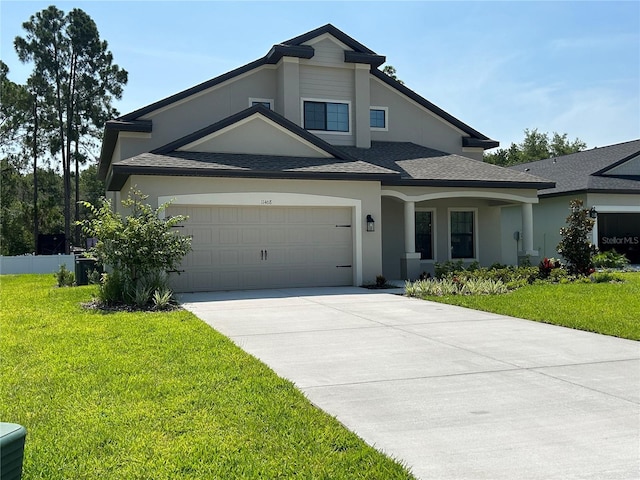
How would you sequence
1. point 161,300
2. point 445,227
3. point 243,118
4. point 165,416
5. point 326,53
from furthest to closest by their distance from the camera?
point 445,227 → point 326,53 → point 243,118 → point 161,300 → point 165,416

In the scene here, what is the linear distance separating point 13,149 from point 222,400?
131 feet

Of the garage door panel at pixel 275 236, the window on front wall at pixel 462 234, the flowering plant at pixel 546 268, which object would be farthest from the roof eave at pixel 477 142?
the garage door panel at pixel 275 236

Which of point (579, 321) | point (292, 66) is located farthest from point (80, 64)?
point (579, 321)

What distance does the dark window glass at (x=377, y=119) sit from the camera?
22.1m

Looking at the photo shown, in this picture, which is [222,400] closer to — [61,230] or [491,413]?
[491,413]

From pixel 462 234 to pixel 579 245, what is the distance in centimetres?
465

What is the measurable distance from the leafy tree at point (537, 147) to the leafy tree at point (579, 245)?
48910 millimetres

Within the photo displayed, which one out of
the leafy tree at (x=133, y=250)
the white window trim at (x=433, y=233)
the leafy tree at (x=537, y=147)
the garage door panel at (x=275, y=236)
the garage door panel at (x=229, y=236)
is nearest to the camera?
the leafy tree at (x=133, y=250)

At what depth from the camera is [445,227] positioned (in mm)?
20938

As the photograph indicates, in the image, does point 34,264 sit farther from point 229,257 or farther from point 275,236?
point 275,236

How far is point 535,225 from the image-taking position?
27.0 m

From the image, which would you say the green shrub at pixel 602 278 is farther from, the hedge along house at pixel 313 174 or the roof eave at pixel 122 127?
the roof eave at pixel 122 127

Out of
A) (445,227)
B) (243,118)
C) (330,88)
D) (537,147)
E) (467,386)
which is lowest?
(467,386)

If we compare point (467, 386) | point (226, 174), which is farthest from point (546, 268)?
point (467, 386)
